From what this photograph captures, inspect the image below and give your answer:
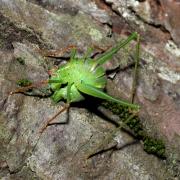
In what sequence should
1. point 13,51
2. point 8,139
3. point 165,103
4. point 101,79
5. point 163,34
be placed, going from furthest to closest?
point 163,34 → point 165,103 → point 101,79 → point 13,51 → point 8,139

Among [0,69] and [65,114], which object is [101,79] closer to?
[65,114]

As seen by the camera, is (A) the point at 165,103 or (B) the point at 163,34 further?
(B) the point at 163,34

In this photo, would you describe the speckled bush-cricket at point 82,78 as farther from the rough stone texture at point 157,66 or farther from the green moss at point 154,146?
the green moss at point 154,146

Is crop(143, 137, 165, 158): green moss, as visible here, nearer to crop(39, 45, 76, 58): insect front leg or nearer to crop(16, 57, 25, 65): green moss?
crop(39, 45, 76, 58): insect front leg

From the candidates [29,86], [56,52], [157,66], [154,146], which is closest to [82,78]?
[56,52]

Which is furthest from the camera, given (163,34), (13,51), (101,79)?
(163,34)

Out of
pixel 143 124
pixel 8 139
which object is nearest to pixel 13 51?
pixel 8 139

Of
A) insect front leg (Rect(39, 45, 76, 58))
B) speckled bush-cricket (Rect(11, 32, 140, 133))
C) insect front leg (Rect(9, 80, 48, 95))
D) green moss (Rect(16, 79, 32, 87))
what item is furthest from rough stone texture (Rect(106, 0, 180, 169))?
green moss (Rect(16, 79, 32, 87))

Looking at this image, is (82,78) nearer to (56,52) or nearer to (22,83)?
(56,52)
